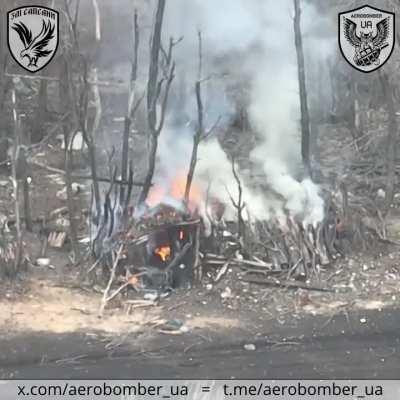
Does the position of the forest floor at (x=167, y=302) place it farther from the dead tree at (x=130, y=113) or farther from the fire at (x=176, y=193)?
the fire at (x=176, y=193)

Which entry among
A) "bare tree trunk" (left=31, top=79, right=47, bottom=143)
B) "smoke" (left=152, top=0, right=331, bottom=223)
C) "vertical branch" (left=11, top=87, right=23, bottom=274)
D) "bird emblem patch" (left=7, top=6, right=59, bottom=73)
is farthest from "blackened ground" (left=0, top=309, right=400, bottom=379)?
"bird emblem patch" (left=7, top=6, right=59, bottom=73)

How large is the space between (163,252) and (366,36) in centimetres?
122

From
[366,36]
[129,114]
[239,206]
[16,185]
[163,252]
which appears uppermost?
[366,36]

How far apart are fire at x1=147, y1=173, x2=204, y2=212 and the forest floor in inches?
10.9

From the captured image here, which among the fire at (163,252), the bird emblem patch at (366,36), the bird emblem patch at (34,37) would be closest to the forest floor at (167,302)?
the fire at (163,252)

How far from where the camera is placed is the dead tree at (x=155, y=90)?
14.6 feet

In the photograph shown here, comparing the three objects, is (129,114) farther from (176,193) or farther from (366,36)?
(366,36)

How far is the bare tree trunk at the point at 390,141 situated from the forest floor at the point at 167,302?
0.31 meters

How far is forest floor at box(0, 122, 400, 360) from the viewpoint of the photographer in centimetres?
446

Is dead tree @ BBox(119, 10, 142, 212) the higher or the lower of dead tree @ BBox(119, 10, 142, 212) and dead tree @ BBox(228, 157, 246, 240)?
the higher

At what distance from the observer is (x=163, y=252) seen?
14.8 ft

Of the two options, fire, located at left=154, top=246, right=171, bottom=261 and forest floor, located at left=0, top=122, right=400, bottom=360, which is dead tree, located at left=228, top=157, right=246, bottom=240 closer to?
forest floor, located at left=0, top=122, right=400, bottom=360

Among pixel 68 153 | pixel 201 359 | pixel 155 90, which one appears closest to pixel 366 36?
Answer: pixel 155 90

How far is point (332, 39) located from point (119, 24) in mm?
874
